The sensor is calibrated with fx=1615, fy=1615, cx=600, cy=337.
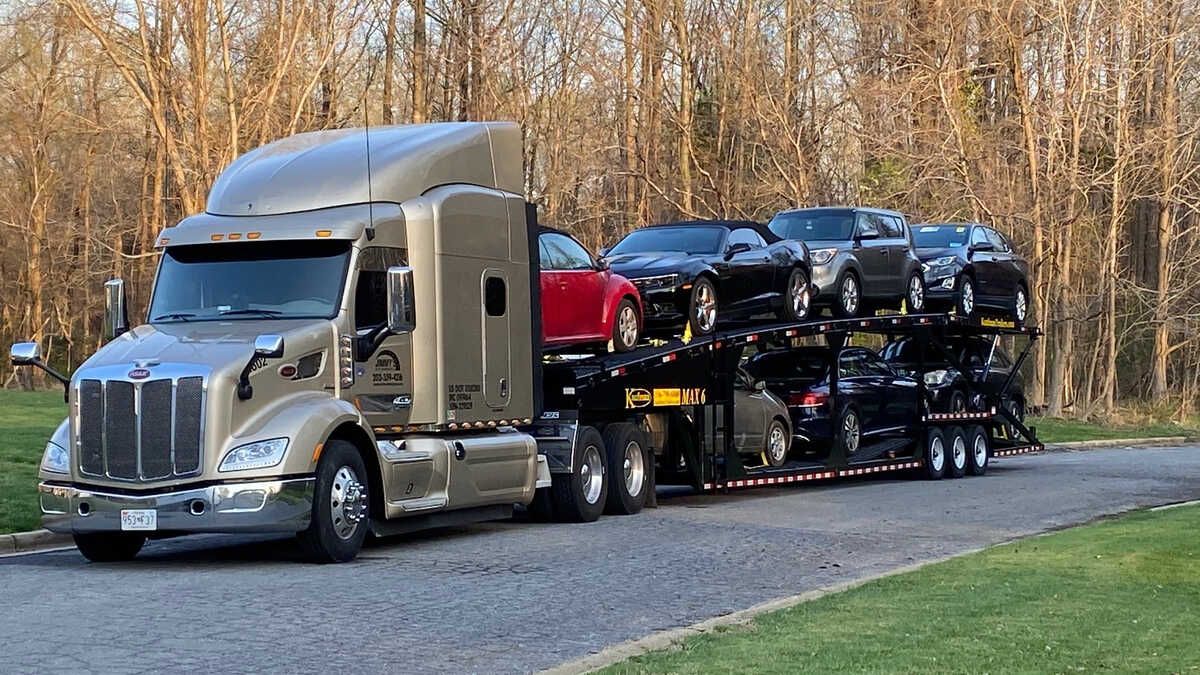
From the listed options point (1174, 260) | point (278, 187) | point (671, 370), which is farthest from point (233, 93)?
point (1174, 260)

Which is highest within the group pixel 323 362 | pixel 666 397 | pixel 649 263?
pixel 649 263

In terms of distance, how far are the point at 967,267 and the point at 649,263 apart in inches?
340

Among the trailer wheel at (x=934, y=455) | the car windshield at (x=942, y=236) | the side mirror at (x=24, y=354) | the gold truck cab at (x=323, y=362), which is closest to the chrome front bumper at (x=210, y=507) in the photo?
the gold truck cab at (x=323, y=362)

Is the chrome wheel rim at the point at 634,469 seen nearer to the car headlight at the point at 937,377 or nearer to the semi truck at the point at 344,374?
the semi truck at the point at 344,374

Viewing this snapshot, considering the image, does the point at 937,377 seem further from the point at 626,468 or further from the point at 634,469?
the point at 626,468

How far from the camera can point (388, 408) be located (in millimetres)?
14781

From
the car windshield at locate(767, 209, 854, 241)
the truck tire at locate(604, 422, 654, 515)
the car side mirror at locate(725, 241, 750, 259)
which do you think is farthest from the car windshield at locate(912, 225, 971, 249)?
the truck tire at locate(604, 422, 654, 515)

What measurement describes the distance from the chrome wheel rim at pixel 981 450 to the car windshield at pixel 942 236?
3606 mm

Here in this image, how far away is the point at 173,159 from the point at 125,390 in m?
15.1

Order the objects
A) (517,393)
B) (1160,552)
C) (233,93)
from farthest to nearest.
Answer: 1. (233,93)
2. (517,393)
3. (1160,552)

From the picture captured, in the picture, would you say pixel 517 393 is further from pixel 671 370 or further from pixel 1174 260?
pixel 1174 260

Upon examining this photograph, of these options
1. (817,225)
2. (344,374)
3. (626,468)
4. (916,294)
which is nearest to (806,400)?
(817,225)

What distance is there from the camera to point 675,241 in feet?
68.7

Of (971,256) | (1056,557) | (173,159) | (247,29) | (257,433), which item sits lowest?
(1056,557)
